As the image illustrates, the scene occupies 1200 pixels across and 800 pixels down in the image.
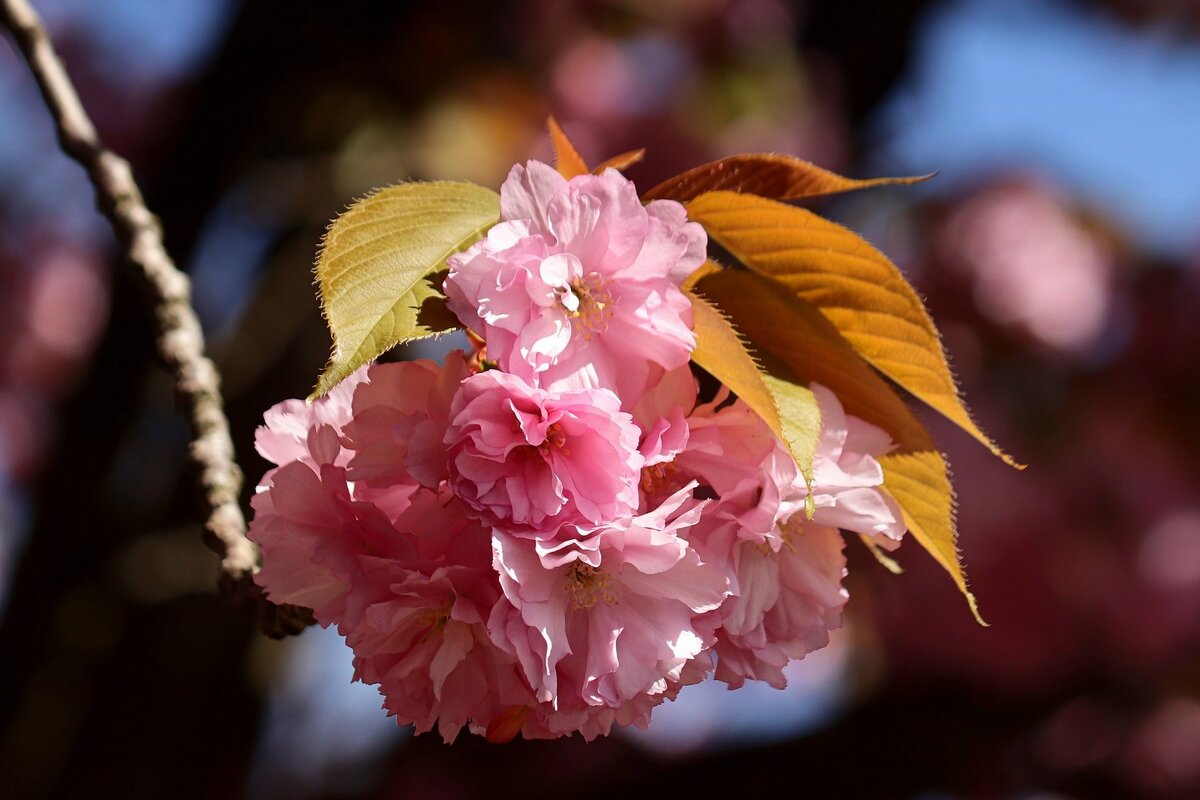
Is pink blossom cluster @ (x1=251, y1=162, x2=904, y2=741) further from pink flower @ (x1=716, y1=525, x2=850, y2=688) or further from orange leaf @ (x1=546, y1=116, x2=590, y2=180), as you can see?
orange leaf @ (x1=546, y1=116, x2=590, y2=180)

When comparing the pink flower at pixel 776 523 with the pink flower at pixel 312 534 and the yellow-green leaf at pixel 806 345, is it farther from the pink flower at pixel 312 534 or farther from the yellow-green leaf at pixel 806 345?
the pink flower at pixel 312 534

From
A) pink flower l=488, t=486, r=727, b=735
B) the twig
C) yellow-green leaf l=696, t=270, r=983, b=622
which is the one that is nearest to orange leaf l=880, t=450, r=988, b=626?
yellow-green leaf l=696, t=270, r=983, b=622

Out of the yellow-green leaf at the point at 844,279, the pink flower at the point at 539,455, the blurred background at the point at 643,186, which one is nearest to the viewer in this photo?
the pink flower at the point at 539,455

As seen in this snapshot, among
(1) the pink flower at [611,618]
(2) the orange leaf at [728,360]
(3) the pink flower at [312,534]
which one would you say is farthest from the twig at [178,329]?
(2) the orange leaf at [728,360]

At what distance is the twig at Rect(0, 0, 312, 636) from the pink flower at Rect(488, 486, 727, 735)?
20 cm

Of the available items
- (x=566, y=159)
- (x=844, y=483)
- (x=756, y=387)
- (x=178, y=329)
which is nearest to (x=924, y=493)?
(x=844, y=483)

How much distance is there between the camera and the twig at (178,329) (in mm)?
765

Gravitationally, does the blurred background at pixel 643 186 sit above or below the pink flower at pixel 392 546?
below

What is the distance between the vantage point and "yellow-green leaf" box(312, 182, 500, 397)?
1.86 feet

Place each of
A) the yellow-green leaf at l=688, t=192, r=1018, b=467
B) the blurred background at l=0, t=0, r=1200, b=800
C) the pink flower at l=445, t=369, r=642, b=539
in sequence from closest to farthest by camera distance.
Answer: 1. the pink flower at l=445, t=369, r=642, b=539
2. the yellow-green leaf at l=688, t=192, r=1018, b=467
3. the blurred background at l=0, t=0, r=1200, b=800

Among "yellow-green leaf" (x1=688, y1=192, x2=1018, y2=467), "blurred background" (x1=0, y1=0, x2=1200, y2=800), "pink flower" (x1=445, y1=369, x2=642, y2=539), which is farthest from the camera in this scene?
"blurred background" (x1=0, y1=0, x2=1200, y2=800)

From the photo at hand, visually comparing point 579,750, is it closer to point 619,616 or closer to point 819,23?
point 819,23

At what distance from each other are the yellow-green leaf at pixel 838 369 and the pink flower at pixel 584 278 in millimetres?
84

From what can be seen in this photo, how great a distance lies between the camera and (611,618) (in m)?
0.62
